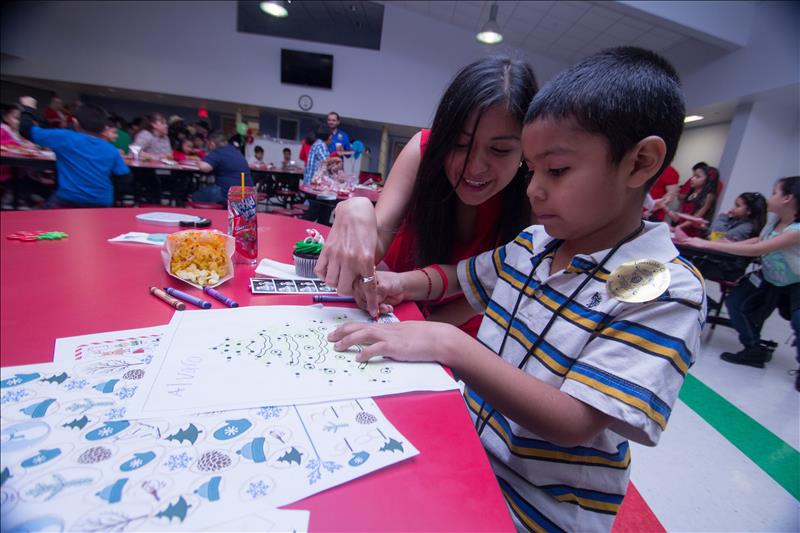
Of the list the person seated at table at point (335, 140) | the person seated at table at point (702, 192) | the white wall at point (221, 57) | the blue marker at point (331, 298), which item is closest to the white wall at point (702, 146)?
the person seated at table at point (702, 192)

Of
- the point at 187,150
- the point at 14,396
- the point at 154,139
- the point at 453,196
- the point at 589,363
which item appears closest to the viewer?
the point at 14,396

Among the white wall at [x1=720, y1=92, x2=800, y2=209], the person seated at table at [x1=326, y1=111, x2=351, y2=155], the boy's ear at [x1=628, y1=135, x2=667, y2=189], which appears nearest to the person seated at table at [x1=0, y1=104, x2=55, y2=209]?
the boy's ear at [x1=628, y1=135, x2=667, y2=189]

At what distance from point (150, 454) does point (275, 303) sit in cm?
36

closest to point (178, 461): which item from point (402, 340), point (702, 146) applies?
point (402, 340)

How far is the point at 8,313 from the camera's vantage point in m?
0.23

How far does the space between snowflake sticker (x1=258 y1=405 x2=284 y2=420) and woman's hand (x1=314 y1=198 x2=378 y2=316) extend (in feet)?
0.94

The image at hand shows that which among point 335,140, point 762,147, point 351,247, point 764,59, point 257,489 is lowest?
point 257,489

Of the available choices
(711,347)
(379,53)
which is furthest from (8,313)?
(379,53)

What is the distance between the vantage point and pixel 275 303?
2.13 feet

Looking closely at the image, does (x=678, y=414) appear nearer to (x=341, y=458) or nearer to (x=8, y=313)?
(x=341, y=458)

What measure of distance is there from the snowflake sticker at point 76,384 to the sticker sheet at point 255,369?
49mm

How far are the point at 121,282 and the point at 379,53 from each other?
776cm

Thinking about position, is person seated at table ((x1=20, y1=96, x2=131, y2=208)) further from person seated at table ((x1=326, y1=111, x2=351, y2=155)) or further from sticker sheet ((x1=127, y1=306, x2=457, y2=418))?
person seated at table ((x1=326, y1=111, x2=351, y2=155))

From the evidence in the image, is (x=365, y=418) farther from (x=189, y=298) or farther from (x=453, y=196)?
(x=453, y=196)
